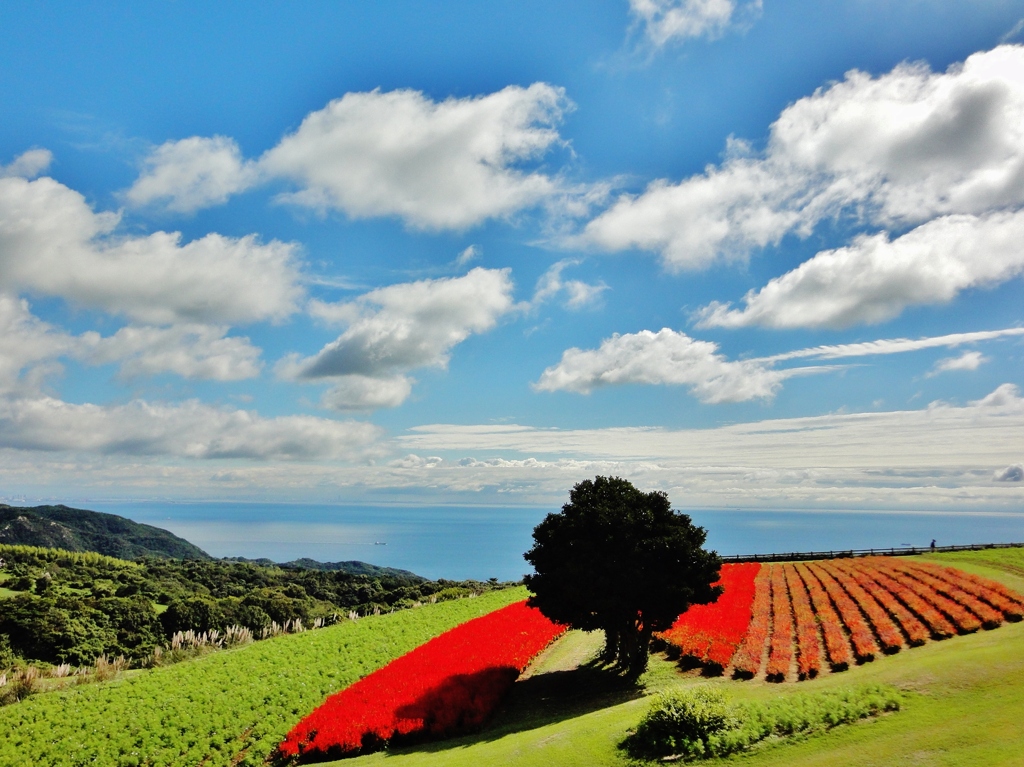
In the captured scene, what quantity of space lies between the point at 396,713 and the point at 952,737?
1703 cm

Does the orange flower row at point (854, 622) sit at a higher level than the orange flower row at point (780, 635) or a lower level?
higher

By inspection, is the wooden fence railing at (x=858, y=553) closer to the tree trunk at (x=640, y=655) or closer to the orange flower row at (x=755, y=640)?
the orange flower row at (x=755, y=640)

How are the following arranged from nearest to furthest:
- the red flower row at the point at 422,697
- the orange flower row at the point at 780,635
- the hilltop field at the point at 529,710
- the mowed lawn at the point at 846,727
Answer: the mowed lawn at the point at 846,727
the hilltop field at the point at 529,710
the red flower row at the point at 422,697
the orange flower row at the point at 780,635

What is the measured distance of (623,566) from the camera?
22219mm

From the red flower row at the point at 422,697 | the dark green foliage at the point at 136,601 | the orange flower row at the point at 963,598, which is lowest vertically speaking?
the dark green foliage at the point at 136,601

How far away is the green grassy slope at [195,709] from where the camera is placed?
21.7 m

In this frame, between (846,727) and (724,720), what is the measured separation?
112 inches

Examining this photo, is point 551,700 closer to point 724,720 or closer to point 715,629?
point 715,629

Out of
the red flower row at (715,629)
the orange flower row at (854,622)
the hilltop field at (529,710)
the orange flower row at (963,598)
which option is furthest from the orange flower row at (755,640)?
the orange flower row at (963,598)

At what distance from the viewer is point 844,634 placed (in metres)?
24.8

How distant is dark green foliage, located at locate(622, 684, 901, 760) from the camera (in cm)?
1413

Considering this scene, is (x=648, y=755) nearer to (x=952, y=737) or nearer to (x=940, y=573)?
(x=952, y=737)

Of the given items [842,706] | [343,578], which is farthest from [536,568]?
[343,578]

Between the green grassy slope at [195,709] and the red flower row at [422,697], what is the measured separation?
7.76 feet
